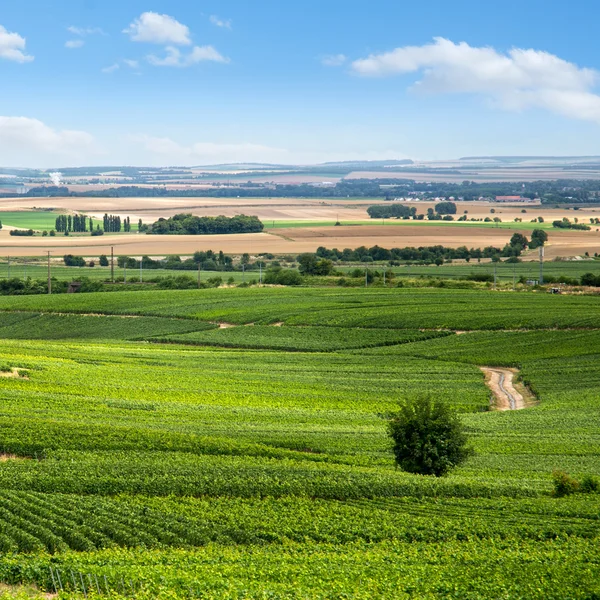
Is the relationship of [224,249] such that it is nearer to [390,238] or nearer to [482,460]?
[390,238]

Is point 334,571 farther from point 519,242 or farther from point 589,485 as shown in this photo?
point 519,242

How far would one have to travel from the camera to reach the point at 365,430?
155ft

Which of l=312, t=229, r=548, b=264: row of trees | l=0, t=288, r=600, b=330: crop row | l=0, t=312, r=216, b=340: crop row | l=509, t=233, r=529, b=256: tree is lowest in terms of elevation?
l=0, t=312, r=216, b=340: crop row

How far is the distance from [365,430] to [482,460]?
7362 millimetres

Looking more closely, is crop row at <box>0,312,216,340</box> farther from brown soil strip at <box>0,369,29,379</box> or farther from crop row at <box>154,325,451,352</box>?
brown soil strip at <box>0,369,29,379</box>

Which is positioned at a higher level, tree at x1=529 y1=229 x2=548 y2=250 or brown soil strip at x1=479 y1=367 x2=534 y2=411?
tree at x1=529 y1=229 x2=548 y2=250

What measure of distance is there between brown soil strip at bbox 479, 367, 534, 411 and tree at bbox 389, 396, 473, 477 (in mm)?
20103

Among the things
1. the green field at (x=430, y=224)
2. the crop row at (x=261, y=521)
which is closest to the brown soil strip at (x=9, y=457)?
the crop row at (x=261, y=521)

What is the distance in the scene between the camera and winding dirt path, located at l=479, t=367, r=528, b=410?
59125mm

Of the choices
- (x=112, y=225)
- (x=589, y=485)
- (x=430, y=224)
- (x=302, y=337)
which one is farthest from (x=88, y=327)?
(x=430, y=224)

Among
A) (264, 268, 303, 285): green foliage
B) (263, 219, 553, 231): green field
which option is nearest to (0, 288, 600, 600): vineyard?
(264, 268, 303, 285): green foliage

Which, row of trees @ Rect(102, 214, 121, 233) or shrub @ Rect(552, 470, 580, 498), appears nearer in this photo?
shrub @ Rect(552, 470, 580, 498)

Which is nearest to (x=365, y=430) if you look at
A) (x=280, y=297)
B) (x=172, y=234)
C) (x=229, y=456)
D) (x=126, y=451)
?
(x=229, y=456)

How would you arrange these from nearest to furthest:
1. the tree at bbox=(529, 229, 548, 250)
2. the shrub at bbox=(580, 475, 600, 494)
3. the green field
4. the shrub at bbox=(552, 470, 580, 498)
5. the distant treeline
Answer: the shrub at bbox=(552, 470, 580, 498) → the shrub at bbox=(580, 475, 600, 494) → the tree at bbox=(529, 229, 548, 250) → the green field → the distant treeline
